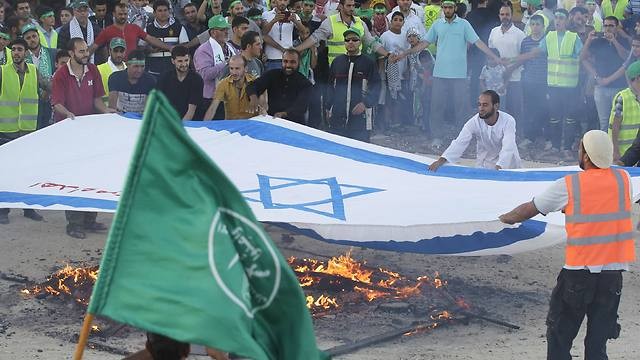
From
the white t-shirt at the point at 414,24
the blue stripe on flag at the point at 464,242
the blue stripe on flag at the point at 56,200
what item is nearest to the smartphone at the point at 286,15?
the white t-shirt at the point at 414,24

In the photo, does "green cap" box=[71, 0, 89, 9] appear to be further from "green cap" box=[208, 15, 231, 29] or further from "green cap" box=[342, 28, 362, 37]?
"green cap" box=[342, 28, 362, 37]

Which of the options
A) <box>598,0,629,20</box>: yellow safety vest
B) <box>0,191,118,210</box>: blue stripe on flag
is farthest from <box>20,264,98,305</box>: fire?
<box>598,0,629,20</box>: yellow safety vest

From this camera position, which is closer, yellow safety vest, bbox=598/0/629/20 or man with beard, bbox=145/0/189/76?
man with beard, bbox=145/0/189/76

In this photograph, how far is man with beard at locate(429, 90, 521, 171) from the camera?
10102mm

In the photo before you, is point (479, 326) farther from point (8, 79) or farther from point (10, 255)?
point (8, 79)

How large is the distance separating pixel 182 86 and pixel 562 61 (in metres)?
5.77

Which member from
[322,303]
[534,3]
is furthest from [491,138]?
[534,3]

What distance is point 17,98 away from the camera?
38.2 ft

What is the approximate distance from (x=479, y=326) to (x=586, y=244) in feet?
6.39

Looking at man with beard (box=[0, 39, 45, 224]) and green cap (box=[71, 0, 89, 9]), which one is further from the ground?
green cap (box=[71, 0, 89, 9])

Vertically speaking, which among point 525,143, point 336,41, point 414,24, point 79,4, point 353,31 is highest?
point 79,4

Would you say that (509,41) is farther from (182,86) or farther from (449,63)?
(182,86)

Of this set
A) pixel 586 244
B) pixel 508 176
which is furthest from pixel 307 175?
pixel 586 244

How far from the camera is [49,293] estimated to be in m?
9.14
